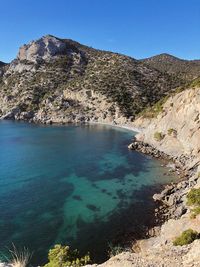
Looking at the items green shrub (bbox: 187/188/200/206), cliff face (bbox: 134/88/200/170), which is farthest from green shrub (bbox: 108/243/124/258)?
cliff face (bbox: 134/88/200/170)

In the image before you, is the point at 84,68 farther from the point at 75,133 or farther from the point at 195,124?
the point at 195,124

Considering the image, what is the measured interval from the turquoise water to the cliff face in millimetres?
7687

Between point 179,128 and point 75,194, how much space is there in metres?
39.6

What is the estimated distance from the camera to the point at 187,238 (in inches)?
1089

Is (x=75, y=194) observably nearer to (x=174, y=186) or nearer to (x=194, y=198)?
(x=174, y=186)

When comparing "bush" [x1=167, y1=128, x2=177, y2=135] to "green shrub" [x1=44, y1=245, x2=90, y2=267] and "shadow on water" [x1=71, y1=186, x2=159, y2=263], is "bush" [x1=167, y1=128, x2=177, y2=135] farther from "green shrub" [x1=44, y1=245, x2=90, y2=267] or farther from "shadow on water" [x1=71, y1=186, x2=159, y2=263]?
"green shrub" [x1=44, y1=245, x2=90, y2=267]

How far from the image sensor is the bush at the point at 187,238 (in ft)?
89.2

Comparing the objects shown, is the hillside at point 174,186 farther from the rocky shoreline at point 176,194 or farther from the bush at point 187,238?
the bush at point 187,238

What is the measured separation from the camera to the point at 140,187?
2069 inches

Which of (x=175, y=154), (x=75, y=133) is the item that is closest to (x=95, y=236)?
(x=175, y=154)

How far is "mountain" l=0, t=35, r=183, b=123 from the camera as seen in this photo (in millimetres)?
151188

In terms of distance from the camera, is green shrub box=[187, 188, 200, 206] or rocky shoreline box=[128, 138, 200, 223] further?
rocky shoreline box=[128, 138, 200, 223]

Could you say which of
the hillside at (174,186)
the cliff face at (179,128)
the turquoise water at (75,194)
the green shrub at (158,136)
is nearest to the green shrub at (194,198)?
the hillside at (174,186)

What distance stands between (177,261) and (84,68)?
190901mm
